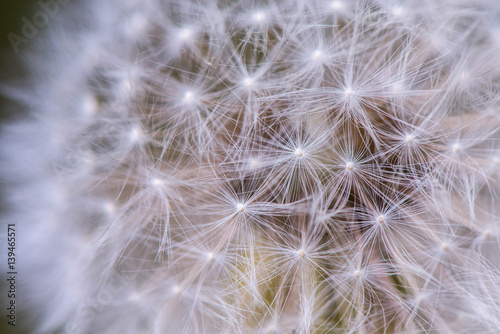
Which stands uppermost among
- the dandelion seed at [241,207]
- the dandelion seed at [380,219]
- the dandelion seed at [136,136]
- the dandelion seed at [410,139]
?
the dandelion seed at [136,136]

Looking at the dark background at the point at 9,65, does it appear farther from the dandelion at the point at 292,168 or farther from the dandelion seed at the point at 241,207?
the dandelion seed at the point at 241,207

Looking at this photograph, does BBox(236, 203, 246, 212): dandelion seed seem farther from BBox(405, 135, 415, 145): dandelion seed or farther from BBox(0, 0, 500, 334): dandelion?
BBox(405, 135, 415, 145): dandelion seed

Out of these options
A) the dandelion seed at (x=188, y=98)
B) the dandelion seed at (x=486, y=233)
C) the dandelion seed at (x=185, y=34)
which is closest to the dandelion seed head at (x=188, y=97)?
the dandelion seed at (x=188, y=98)

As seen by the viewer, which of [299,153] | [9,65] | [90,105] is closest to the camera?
[299,153]

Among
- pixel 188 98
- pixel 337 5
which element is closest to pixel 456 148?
pixel 337 5

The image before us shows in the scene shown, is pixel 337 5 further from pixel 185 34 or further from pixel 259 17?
pixel 185 34

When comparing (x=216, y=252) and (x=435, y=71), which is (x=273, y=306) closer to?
(x=216, y=252)

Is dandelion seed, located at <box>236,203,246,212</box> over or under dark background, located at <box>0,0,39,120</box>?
under

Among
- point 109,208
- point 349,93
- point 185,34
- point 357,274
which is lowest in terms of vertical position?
point 357,274

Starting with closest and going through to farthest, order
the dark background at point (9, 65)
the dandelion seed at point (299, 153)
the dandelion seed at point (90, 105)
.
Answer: the dandelion seed at point (299, 153) → the dandelion seed at point (90, 105) → the dark background at point (9, 65)

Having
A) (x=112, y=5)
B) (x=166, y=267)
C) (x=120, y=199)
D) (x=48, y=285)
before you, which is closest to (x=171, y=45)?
(x=112, y=5)

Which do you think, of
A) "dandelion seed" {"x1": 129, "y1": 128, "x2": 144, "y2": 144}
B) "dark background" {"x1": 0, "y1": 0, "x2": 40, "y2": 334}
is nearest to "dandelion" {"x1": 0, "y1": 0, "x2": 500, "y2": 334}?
"dandelion seed" {"x1": 129, "y1": 128, "x2": 144, "y2": 144}
